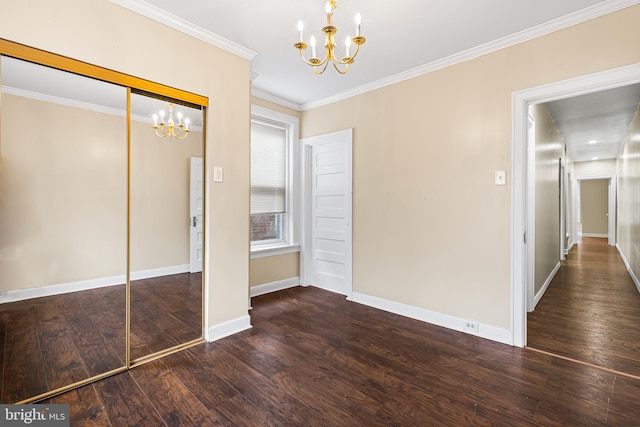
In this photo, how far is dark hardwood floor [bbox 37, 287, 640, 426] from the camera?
1809mm

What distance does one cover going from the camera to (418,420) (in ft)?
5.87

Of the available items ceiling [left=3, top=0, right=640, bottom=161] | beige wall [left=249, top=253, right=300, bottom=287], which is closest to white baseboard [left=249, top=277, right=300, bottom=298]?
beige wall [left=249, top=253, right=300, bottom=287]

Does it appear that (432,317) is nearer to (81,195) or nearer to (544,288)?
(544,288)

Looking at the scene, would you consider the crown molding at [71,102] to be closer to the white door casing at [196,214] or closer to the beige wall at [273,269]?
the white door casing at [196,214]

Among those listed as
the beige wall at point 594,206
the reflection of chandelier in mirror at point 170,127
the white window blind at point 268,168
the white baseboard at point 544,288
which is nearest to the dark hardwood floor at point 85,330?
the reflection of chandelier in mirror at point 170,127

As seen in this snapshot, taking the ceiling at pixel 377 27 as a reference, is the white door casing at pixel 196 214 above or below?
below

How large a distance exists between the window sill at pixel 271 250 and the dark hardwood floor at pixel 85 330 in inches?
53.6

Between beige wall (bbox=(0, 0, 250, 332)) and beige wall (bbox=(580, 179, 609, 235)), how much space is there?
548 inches

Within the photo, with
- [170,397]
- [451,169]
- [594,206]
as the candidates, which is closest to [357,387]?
[170,397]

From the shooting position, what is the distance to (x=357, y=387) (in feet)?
6.91

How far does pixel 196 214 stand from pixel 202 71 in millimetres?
1278

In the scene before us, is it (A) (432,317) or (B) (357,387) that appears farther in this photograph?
(A) (432,317)

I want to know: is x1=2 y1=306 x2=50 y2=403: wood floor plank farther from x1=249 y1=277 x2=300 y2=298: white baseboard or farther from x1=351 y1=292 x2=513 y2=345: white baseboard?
x1=351 y1=292 x2=513 y2=345: white baseboard

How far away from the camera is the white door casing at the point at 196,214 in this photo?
274 cm
